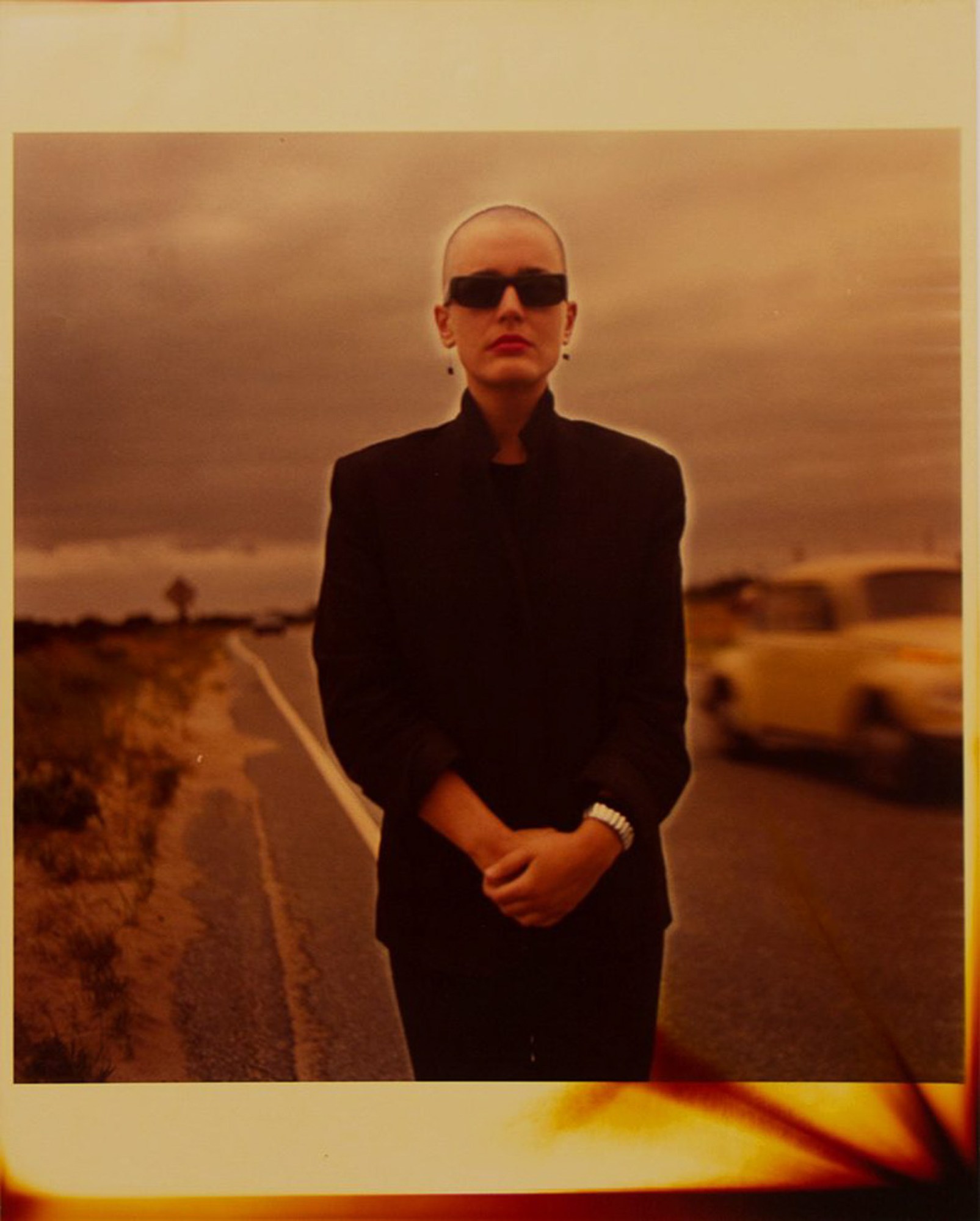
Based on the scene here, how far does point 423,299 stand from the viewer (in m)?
2.47

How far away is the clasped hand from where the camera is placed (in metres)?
2.42

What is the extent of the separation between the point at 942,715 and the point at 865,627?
220 millimetres

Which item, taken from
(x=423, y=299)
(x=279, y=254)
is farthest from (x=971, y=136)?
(x=279, y=254)

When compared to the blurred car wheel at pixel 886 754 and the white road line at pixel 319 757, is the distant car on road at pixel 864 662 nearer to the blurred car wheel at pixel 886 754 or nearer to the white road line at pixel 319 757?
the blurred car wheel at pixel 886 754

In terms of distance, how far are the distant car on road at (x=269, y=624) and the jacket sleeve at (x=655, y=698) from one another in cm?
63

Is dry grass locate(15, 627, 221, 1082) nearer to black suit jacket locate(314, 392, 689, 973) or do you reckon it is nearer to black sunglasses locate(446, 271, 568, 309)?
black suit jacket locate(314, 392, 689, 973)

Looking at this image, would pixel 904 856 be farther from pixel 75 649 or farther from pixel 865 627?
pixel 75 649

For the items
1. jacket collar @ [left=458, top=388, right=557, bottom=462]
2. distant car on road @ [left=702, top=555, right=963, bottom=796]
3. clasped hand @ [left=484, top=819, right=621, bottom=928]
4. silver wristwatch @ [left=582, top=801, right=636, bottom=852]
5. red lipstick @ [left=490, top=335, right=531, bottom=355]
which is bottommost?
clasped hand @ [left=484, top=819, right=621, bottom=928]

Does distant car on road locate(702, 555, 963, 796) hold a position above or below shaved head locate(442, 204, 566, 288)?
below

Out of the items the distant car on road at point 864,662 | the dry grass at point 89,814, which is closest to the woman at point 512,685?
the distant car on road at point 864,662

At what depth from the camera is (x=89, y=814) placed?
97.8 inches

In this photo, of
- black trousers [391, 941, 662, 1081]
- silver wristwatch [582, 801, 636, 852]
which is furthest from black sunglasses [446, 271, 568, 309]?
black trousers [391, 941, 662, 1081]

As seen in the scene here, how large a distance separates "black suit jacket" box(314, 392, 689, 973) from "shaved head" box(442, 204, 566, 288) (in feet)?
0.90

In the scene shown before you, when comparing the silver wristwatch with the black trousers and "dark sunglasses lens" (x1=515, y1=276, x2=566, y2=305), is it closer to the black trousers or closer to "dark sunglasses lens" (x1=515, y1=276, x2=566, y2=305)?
the black trousers
